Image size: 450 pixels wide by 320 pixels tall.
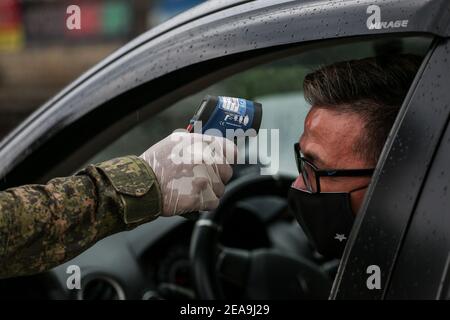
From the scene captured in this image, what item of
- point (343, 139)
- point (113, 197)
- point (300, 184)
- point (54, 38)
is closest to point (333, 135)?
point (343, 139)

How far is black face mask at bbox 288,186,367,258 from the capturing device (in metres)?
1.91

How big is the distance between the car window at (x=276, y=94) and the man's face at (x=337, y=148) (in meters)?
0.20

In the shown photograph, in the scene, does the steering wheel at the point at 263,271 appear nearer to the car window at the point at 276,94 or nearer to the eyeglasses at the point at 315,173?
the car window at the point at 276,94

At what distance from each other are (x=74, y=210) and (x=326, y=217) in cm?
57

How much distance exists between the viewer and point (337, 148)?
1.92 meters

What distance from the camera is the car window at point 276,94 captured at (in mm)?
2197

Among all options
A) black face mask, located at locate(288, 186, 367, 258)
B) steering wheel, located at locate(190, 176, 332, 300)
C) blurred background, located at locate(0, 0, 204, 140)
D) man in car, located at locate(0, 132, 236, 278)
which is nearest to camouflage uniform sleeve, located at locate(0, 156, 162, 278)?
man in car, located at locate(0, 132, 236, 278)

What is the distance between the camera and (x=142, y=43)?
204 centimetres

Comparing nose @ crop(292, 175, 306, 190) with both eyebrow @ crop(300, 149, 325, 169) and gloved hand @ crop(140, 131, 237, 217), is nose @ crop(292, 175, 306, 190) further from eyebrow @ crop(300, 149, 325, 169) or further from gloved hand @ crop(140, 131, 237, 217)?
gloved hand @ crop(140, 131, 237, 217)

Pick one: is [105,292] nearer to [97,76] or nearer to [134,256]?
[134,256]

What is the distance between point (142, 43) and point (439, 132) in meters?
0.79

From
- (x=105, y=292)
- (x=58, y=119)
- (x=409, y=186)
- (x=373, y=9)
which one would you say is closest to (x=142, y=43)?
(x=58, y=119)

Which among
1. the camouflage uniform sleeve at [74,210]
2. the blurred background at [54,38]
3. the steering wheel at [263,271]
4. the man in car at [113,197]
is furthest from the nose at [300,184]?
the blurred background at [54,38]

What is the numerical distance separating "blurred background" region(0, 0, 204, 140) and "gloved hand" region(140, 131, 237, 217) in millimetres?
14420
